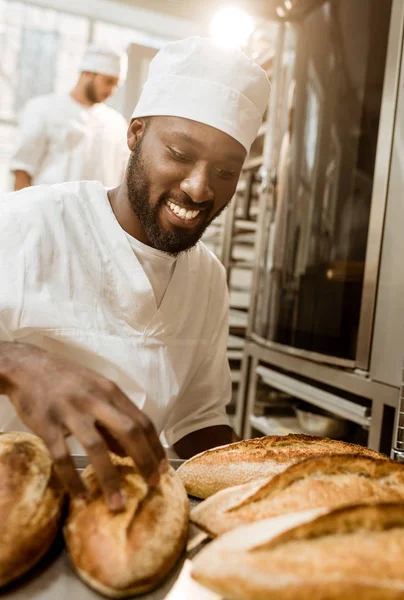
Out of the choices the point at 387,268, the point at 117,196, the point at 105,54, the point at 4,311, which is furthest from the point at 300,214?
the point at 105,54

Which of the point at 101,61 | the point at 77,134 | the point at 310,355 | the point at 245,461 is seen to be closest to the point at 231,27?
the point at 101,61

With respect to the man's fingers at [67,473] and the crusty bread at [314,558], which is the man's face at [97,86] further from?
the crusty bread at [314,558]

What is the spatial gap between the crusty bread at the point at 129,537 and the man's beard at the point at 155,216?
752 millimetres

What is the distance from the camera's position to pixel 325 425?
1.72m

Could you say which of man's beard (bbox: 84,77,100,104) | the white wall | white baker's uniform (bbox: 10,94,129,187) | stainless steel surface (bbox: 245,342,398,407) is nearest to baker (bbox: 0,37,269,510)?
stainless steel surface (bbox: 245,342,398,407)

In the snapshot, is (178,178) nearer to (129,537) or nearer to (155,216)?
(155,216)

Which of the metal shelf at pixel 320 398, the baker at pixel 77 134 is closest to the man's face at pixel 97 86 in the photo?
the baker at pixel 77 134

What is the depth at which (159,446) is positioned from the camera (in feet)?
1.86

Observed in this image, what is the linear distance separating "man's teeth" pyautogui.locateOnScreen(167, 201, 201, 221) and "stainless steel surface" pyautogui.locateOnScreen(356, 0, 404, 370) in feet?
2.02

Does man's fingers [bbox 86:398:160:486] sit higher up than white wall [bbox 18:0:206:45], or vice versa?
white wall [bbox 18:0:206:45]

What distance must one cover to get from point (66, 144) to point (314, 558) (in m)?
2.99

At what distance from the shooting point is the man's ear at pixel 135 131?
1.32 metres

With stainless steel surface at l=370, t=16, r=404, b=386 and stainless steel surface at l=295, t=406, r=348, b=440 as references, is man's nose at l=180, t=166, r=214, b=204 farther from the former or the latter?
stainless steel surface at l=295, t=406, r=348, b=440

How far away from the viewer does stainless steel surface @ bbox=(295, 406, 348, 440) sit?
170 cm
